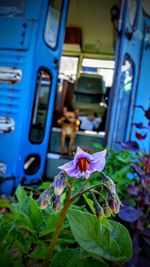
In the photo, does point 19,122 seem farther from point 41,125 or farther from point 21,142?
point 41,125

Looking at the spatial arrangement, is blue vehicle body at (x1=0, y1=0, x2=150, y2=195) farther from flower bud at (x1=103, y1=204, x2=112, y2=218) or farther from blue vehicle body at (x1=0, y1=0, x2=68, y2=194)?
flower bud at (x1=103, y1=204, x2=112, y2=218)

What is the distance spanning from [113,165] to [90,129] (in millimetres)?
2866

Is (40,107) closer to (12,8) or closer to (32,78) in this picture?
(32,78)

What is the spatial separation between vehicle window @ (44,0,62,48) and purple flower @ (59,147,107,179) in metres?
2.81

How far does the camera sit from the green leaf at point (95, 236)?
442mm

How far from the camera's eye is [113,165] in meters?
1.71

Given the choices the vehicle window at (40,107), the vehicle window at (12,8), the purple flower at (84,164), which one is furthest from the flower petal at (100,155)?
the vehicle window at (12,8)

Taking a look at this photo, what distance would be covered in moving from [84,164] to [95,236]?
9 cm

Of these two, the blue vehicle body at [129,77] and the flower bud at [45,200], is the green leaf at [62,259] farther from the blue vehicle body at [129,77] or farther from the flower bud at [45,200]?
the blue vehicle body at [129,77]

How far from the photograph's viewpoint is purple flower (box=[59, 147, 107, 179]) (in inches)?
17.5

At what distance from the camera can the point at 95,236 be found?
45 cm

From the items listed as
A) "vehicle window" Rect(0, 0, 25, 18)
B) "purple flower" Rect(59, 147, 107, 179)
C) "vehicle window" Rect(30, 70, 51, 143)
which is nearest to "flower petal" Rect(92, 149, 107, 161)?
"purple flower" Rect(59, 147, 107, 179)

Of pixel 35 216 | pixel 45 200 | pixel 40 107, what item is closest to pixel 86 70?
pixel 40 107

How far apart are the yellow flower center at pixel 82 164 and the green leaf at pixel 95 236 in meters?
0.06
